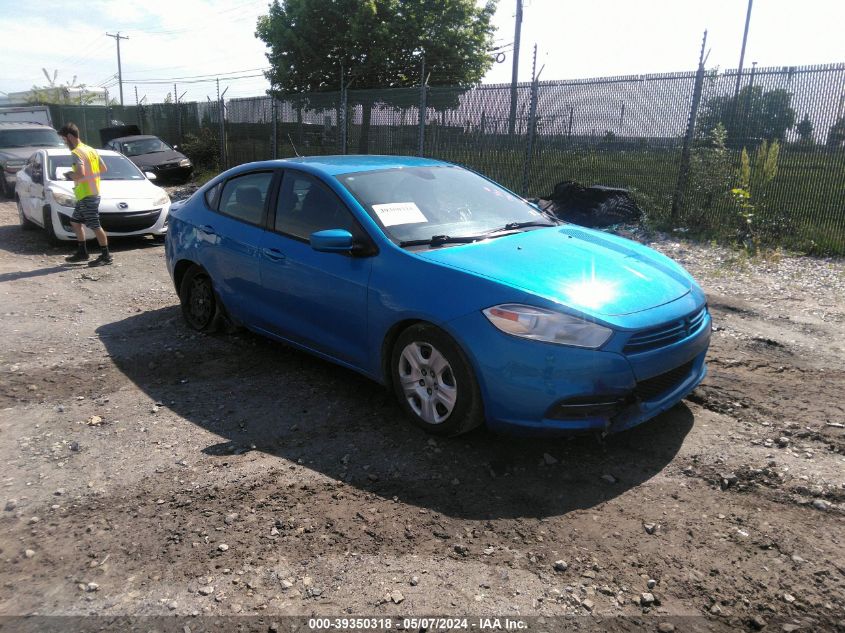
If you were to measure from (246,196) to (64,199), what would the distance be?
5.83 meters

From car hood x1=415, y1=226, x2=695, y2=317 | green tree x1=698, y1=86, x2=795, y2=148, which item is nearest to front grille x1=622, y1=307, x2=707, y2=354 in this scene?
car hood x1=415, y1=226, x2=695, y2=317

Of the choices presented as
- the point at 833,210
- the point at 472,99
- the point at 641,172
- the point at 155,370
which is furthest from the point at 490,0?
the point at 155,370

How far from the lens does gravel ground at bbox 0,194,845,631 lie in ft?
8.11

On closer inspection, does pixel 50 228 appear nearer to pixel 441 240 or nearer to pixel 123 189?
pixel 123 189

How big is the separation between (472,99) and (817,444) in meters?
10.3

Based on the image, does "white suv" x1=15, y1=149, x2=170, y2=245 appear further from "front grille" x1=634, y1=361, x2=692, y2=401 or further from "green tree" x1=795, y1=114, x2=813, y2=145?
"green tree" x1=795, y1=114, x2=813, y2=145

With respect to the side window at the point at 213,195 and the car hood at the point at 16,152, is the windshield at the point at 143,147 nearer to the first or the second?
the car hood at the point at 16,152

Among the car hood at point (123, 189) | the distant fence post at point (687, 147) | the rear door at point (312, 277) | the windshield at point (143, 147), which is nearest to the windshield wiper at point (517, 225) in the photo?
the rear door at point (312, 277)

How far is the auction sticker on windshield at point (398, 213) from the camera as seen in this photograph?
4.06 m

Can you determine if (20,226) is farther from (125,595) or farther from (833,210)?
(833,210)

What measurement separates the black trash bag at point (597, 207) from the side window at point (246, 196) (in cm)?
603

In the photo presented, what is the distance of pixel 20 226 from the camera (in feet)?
38.2

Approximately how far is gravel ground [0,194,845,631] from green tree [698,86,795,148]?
18.1ft

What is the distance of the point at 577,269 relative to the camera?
12.0ft
